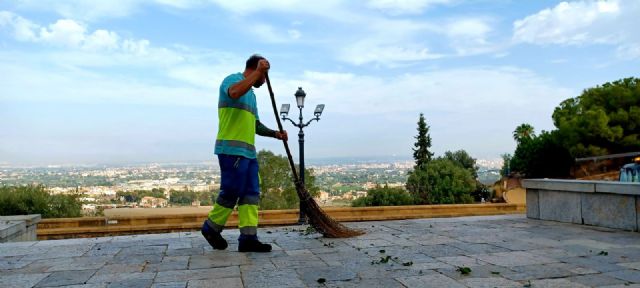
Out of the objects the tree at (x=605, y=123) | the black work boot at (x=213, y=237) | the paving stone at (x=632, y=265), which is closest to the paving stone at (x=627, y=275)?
the paving stone at (x=632, y=265)

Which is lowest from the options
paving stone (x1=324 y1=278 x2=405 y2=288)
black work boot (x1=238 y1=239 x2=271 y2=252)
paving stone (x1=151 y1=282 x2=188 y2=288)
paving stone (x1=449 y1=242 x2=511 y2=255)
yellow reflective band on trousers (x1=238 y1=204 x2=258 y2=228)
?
paving stone (x1=449 y1=242 x2=511 y2=255)

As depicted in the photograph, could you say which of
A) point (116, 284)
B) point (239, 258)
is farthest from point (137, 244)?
point (116, 284)

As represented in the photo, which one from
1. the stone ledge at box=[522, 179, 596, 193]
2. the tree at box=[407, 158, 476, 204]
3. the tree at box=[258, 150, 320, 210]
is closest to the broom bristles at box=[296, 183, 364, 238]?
the stone ledge at box=[522, 179, 596, 193]

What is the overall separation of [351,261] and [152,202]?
1473cm

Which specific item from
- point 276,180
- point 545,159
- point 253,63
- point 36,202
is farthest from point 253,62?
point 545,159

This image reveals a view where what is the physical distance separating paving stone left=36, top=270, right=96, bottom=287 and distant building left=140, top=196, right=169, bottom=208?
42.7 ft

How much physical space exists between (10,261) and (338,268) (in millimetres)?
3116

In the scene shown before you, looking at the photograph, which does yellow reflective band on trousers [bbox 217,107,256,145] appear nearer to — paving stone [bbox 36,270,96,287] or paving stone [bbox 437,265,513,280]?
paving stone [bbox 36,270,96,287]

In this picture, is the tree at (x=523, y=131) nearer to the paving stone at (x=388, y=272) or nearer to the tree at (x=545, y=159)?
the tree at (x=545, y=159)

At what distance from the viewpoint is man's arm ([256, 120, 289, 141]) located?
17.7 feet

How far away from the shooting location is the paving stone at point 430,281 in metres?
3.52

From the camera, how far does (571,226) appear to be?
690 cm

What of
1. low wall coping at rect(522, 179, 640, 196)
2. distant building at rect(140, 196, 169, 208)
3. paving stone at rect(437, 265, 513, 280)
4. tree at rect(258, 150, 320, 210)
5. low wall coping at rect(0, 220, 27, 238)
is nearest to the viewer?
paving stone at rect(437, 265, 513, 280)

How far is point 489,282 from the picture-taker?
3.58m
